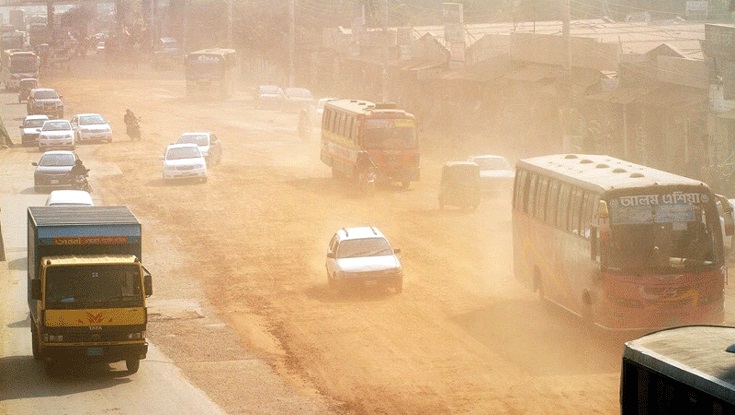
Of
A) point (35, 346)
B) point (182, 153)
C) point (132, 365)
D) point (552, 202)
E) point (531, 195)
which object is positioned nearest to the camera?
point (132, 365)

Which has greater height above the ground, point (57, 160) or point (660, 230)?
point (660, 230)

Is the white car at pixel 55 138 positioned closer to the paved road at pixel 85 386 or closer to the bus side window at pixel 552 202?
the paved road at pixel 85 386

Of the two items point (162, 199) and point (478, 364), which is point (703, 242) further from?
point (162, 199)

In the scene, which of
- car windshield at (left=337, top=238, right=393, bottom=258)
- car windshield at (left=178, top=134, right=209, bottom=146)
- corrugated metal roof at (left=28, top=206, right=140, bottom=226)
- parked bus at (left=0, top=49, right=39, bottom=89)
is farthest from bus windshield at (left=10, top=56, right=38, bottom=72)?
corrugated metal roof at (left=28, top=206, right=140, bottom=226)

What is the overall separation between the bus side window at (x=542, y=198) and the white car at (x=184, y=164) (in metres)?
26.9

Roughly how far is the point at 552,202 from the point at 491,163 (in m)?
20.8

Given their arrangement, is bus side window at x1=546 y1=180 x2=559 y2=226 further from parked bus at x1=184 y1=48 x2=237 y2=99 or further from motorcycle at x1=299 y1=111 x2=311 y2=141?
parked bus at x1=184 y1=48 x2=237 y2=99

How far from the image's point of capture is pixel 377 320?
27859mm

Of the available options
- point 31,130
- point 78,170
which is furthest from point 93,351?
point 31,130

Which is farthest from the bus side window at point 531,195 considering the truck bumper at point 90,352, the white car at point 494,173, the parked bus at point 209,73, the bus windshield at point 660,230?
the parked bus at point 209,73

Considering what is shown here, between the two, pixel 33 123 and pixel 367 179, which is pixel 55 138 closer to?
pixel 33 123

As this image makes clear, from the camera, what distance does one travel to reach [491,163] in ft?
155

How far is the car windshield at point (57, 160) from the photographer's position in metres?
50.0

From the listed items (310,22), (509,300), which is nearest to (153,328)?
(509,300)
